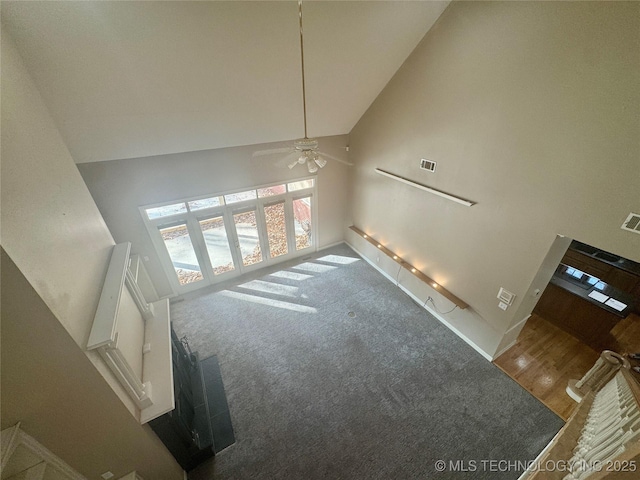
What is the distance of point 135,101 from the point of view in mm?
3086

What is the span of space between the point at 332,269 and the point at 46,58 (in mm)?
5427

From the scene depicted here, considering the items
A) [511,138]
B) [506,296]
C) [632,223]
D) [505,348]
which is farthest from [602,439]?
[511,138]

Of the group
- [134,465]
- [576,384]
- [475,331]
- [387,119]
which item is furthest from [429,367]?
[387,119]

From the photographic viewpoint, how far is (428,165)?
4.23 meters

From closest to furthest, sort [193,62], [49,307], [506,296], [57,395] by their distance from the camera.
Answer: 1. [49,307]
2. [57,395]
3. [193,62]
4. [506,296]

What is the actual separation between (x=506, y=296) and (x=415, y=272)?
163 centimetres

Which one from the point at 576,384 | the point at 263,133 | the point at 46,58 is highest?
the point at 46,58

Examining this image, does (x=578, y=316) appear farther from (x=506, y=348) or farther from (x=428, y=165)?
(x=428, y=165)

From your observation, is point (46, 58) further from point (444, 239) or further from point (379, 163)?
point (444, 239)

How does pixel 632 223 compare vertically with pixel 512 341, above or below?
above

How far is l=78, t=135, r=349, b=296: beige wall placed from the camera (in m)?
4.07

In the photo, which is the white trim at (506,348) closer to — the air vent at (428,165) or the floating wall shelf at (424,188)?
the floating wall shelf at (424,188)

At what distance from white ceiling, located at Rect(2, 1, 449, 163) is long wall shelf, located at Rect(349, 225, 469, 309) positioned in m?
3.12

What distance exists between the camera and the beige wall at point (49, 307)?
4.71 feet
